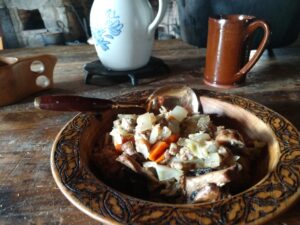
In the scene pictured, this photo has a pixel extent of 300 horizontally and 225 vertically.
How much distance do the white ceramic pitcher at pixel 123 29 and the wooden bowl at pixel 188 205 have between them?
277mm

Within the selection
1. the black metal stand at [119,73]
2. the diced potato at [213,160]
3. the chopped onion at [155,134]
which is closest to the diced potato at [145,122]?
the chopped onion at [155,134]

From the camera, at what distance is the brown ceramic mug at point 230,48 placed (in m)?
0.69

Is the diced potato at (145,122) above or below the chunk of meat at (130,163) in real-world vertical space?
above

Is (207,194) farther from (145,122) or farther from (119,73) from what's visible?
(119,73)

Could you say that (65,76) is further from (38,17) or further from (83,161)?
(38,17)

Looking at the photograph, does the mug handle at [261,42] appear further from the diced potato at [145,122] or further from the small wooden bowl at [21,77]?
the small wooden bowl at [21,77]

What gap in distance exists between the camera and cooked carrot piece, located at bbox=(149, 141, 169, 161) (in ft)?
1.43

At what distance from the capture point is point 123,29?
725 mm

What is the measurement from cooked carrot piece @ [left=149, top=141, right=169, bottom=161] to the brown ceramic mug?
383 mm

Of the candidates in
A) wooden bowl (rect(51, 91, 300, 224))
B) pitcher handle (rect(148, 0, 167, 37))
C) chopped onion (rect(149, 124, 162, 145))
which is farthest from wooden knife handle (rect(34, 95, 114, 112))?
pitcher handle (rect(148, 0, 167, 37))

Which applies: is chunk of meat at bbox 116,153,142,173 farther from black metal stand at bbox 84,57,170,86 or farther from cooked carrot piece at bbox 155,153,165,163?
black metal stand at bbox 84,57,170,86

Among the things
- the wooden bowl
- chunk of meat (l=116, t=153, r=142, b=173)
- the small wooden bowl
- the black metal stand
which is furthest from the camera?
the black metal stand

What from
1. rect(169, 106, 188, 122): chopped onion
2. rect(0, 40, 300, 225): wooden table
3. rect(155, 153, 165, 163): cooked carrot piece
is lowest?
rect(0, 40, 300, 225): wooden table

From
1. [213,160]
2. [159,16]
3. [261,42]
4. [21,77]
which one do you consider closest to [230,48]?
[261,42]
